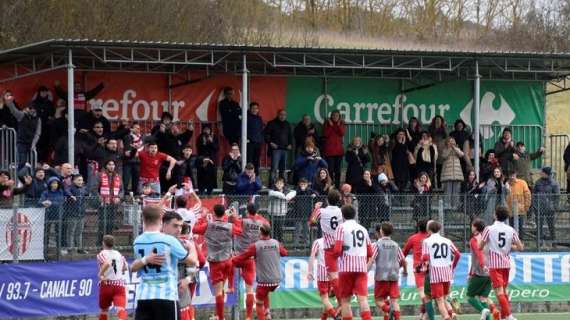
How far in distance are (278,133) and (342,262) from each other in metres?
10.1

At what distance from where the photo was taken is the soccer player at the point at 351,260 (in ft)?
64.6

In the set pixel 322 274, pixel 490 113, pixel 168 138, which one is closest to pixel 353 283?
pixel 322 274

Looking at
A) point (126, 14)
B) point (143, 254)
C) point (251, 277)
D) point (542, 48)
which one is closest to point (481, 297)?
point (251, 277)

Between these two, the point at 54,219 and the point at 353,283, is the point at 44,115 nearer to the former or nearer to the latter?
the point at 54,219

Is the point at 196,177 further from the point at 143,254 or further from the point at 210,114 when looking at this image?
the point at 143,254

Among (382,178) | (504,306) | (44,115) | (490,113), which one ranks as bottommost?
(504,306)

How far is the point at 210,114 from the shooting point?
3156 centimetres

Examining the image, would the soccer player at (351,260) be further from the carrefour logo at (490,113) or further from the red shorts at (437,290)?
the carrefour logo at (490,113)

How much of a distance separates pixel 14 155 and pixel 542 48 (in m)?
40.3

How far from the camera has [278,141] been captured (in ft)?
97.1

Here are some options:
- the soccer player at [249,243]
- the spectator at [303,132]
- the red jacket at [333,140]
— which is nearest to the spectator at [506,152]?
the red jacket at [333,140]

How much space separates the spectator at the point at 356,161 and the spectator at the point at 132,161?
15.9 ft

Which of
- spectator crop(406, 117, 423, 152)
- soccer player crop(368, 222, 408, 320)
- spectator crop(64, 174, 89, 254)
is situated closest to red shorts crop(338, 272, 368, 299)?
soccer player crop(368, 222, 408, 320)

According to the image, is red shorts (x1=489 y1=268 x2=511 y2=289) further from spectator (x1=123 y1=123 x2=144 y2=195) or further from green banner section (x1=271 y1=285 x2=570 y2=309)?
spectator (x1=123 y1=123 x2=144 y2=195)
